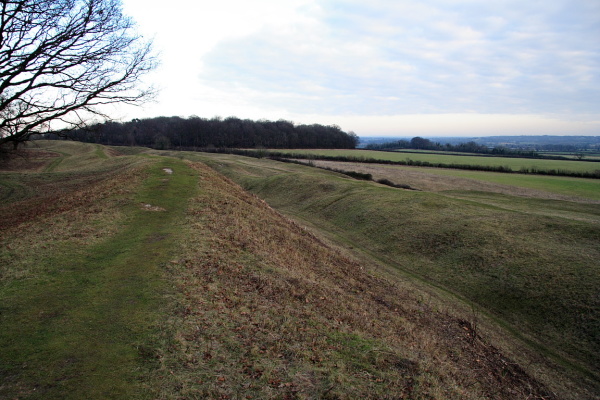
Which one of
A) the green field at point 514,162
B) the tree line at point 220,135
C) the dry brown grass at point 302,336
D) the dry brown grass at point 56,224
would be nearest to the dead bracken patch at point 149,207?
the dry brown grass at point 56,224

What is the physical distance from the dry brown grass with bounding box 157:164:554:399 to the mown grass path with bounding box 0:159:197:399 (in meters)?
0.65

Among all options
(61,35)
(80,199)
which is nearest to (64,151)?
(80,199)

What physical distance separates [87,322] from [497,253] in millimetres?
21889

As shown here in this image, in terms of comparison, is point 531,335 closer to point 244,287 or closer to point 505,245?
point 505,245

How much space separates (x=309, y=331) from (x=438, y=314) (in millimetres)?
8764

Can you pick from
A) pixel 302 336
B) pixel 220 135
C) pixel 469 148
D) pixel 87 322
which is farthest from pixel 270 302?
pixel 469 148

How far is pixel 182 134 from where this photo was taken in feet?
437

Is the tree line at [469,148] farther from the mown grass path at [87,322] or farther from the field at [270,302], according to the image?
the mown grass path at [87,322]

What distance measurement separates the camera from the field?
6.84 metres

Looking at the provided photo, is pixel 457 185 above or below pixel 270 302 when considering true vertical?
above

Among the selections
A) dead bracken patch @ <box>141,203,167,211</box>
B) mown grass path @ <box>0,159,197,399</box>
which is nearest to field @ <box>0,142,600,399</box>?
mown grass path @ <box>0,159,197,399</box>

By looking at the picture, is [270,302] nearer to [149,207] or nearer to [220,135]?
[149,207]

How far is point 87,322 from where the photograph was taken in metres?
7.93

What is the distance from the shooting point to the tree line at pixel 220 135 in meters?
132
